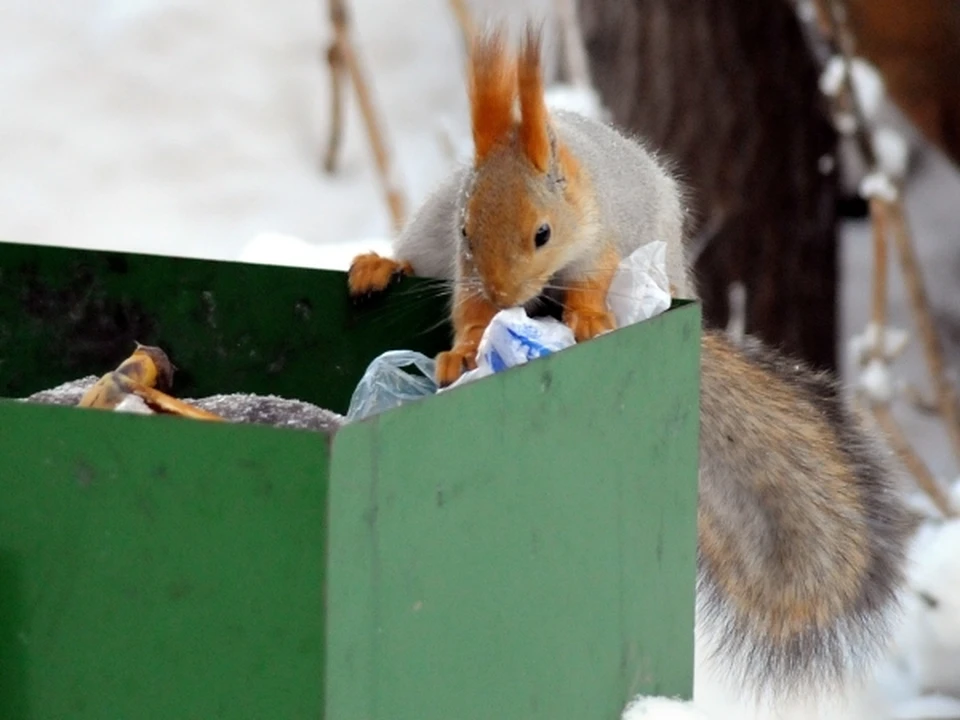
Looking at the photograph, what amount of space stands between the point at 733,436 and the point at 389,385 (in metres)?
0.38

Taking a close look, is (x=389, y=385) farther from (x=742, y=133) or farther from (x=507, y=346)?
(x=742, y=133)

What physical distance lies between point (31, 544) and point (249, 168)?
3.47 metres

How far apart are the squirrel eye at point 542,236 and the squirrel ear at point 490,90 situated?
0.09 metres

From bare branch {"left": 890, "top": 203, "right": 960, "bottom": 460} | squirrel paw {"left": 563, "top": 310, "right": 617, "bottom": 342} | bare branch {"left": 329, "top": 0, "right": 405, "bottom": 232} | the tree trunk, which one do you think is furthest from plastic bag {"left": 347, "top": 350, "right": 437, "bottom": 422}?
the tree trunk

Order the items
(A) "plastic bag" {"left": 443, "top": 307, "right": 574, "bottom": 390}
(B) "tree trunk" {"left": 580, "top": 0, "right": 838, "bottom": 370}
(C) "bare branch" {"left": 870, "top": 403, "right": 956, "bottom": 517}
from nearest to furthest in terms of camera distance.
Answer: (A) "plastic bag" {"left": 443, "top": 307, "right": 574, "bottom": 390} → (C) "bare branch" {"left": 870, "top": 403, "right": 956, "bottom": 517} → (B) "tree trunk" {"left": 580, "top": 0, "right": 838, "bottom": 370}

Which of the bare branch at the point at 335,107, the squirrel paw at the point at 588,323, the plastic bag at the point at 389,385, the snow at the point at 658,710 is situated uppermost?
the bare branch at the point at 335,107

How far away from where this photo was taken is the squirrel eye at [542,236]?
145 cm

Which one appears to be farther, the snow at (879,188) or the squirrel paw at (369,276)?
the snow at (879,188)

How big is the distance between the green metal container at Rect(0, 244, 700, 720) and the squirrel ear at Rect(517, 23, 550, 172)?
22 centimetres

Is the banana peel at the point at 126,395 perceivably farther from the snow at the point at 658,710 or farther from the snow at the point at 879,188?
the snow at the point at 879,188

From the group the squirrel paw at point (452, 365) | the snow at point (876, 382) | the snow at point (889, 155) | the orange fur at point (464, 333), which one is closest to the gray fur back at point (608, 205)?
the orange fur at point (464, 333)

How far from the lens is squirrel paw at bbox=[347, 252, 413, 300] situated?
1.47m

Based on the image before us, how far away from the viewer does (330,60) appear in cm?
376

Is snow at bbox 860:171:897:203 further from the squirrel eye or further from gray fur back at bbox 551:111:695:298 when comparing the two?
the squirrel eye
